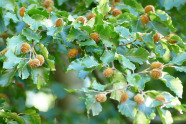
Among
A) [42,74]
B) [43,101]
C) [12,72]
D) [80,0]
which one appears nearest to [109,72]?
[42,74]

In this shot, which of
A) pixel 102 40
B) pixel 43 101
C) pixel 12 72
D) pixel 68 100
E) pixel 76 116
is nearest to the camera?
pixel 102 40

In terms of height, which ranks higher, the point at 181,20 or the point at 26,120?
the point at 181,20

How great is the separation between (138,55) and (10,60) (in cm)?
52

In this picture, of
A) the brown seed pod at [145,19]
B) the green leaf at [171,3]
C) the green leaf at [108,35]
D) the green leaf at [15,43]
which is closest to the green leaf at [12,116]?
the green leaf at [15,43]

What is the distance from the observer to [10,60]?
1.27 m

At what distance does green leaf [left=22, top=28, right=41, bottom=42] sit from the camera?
4.31ft

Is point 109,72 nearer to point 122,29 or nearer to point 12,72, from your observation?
point 122,29

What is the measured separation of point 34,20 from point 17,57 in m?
0.17

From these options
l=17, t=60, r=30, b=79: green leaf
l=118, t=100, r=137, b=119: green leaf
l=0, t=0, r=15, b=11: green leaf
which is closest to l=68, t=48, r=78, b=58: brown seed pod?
l=17, t=60, r=30, b=79: green leaf

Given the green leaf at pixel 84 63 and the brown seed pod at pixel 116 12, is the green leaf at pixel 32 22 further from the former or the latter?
the brown seed pod at pixel 116 12

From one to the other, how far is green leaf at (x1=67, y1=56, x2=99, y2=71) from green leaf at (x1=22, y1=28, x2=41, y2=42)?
0.61 feet

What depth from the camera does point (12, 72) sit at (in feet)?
4.69

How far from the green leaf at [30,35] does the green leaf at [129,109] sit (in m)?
0.45

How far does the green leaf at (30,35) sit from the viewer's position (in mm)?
1312
